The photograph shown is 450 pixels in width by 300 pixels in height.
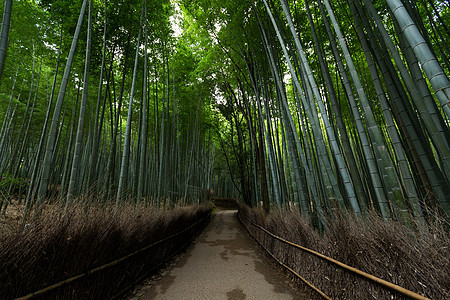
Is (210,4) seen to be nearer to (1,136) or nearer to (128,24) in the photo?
(128,24)

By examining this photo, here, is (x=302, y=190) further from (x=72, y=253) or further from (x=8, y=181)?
(x=8, y=181)

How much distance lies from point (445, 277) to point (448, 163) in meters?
0.88

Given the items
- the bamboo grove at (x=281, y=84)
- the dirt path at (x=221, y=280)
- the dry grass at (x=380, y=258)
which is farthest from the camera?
the dirt path at (x=221, y=280)

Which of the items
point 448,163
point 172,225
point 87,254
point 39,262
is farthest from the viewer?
point 172,225

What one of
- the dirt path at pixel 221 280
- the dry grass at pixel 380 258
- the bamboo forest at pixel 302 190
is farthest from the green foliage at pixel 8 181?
the dry grass at pixel 380 258

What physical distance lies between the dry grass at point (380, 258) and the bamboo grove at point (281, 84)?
0.28 meters

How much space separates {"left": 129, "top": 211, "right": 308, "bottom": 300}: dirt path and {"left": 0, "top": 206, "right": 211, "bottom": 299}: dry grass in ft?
1.43

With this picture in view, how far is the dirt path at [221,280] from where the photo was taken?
223cm

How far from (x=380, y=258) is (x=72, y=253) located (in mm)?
2230

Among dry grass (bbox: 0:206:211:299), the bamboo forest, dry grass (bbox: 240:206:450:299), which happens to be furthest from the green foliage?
dry grass (bbox: 240:206:450:299)

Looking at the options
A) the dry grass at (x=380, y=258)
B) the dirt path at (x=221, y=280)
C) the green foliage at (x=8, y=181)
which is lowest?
the dirt path at (x=221, y=280)

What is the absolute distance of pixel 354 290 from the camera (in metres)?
1.46

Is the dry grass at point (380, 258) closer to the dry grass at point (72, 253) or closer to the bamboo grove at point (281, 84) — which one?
the bamboo grove at point (281, 84)

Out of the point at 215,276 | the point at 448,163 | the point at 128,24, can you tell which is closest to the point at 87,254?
the point at 215,276
